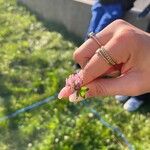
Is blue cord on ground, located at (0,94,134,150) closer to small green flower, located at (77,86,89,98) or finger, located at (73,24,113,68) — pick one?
small green flower, located at (77,86,89,98)

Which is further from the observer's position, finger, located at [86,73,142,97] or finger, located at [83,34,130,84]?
finger, located at [86,73,142,97]

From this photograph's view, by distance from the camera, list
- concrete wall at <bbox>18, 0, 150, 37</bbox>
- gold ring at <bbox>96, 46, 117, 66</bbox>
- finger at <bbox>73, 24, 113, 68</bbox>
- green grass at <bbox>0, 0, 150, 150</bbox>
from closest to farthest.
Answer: gold ring at <bbox>96, 46, 117, 66</bbox>, finger at <bbox>73, 24, 113, 68</bbox>, green grass at <bbox>0, 0, 150, 150</bbox>, concrete wall at <bbox>18, 0, 150, 37</bbox>

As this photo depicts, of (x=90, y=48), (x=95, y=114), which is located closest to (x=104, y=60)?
(x=90, y=48)

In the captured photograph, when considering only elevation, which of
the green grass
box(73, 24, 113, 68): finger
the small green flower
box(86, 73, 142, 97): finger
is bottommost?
the green grass

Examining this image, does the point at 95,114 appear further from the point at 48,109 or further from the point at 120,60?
the point at 120,60

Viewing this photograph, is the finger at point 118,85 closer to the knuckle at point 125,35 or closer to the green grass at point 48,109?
the knuckle at point 125,35

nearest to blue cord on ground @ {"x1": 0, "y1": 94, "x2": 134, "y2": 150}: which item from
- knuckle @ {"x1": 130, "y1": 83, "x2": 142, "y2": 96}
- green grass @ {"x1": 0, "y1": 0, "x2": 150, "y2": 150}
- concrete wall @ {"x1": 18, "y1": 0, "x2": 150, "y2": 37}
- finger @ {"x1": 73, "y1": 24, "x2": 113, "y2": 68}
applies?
green grass @ {"x1": 0, "y1": 0, "x2": 150, "y2": 150}
